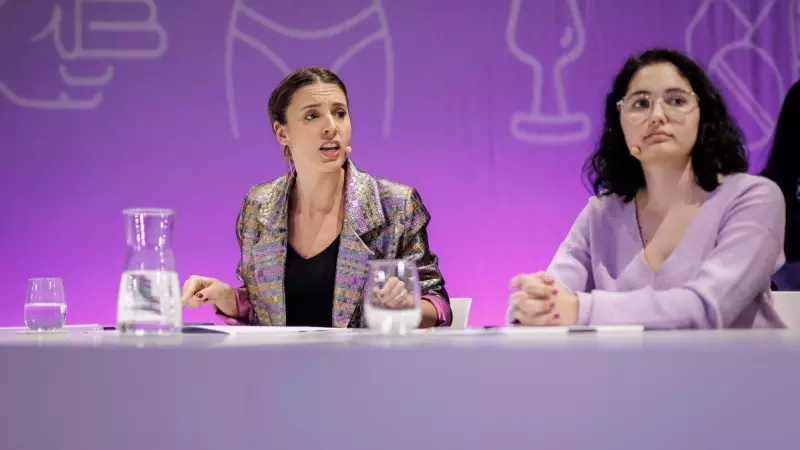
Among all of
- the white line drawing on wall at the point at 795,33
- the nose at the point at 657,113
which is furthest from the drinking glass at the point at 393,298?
the white line drawing on wall at the point at 795,33

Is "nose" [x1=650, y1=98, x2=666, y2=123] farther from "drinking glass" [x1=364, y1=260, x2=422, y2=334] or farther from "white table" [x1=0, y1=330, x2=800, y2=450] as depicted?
"white table" [x1=0, y1=330, x2=800, y2=450]

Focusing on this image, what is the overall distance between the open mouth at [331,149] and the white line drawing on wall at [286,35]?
1834mm

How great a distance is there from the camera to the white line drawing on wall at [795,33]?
14.5 feet

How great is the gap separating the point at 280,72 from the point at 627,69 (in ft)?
8.45

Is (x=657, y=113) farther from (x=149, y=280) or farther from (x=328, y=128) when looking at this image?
(x=149, y=280)

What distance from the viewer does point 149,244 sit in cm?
129

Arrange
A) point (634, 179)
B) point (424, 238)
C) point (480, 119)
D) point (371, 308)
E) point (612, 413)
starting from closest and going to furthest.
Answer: point (612, 413), point (371, 308), point (634, 179), point (424, 238), point (480, 119)

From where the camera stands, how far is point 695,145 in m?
2.03

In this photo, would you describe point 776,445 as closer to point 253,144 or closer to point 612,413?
point 612,413

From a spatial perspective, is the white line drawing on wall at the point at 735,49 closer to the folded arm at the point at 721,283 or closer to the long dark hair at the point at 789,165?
the long dark hair at the point at 789,165

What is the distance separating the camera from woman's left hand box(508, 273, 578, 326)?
62.8 inches

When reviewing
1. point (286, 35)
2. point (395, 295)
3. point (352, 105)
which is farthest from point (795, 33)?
point (395, 295)

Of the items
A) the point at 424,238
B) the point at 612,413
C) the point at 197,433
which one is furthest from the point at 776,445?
the point at 424,238

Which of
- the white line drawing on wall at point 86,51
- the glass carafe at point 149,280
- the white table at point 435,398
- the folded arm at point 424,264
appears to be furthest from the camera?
the white line drawing on wall at point 86,51
